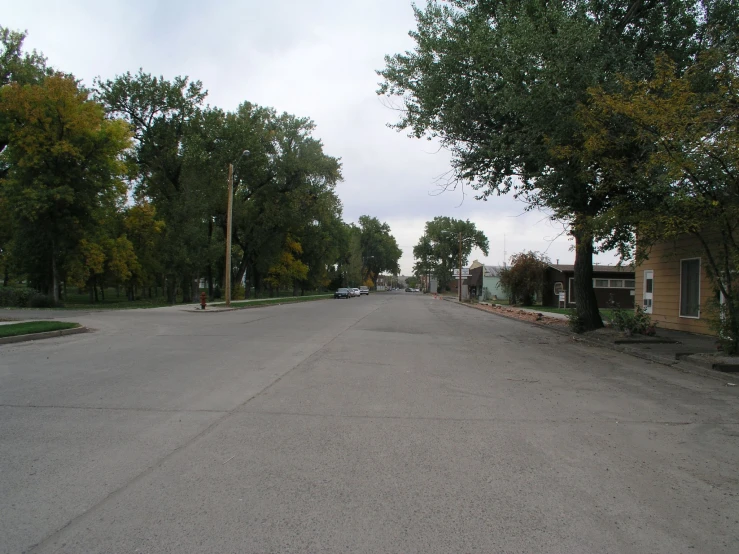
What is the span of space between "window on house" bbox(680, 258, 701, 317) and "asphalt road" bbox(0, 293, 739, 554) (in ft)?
29.8

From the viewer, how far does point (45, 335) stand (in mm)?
14320

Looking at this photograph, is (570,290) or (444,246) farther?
(444,246)

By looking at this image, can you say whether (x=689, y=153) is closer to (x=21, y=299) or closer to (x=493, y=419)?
(x=493, y=419)

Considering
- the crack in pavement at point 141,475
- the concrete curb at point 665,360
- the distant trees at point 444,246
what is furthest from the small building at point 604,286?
the distant trees at point 444,246

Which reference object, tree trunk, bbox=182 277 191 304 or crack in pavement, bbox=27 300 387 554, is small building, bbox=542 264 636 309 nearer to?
tree trunk, bbox=182 277 191 304

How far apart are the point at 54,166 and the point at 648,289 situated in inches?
1238

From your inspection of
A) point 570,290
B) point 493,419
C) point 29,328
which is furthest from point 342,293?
point 493,419

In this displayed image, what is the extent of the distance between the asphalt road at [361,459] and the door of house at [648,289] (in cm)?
1211

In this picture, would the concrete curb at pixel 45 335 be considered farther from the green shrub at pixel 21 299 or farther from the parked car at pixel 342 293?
the parked car at pixel 342 293

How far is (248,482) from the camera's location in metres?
4.26

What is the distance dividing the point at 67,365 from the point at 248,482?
7355mm

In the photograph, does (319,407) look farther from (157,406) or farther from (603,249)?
(603,249)

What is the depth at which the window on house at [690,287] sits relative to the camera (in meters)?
17.0

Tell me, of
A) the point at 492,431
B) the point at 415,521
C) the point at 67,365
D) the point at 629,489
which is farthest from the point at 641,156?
the point at 67,365
